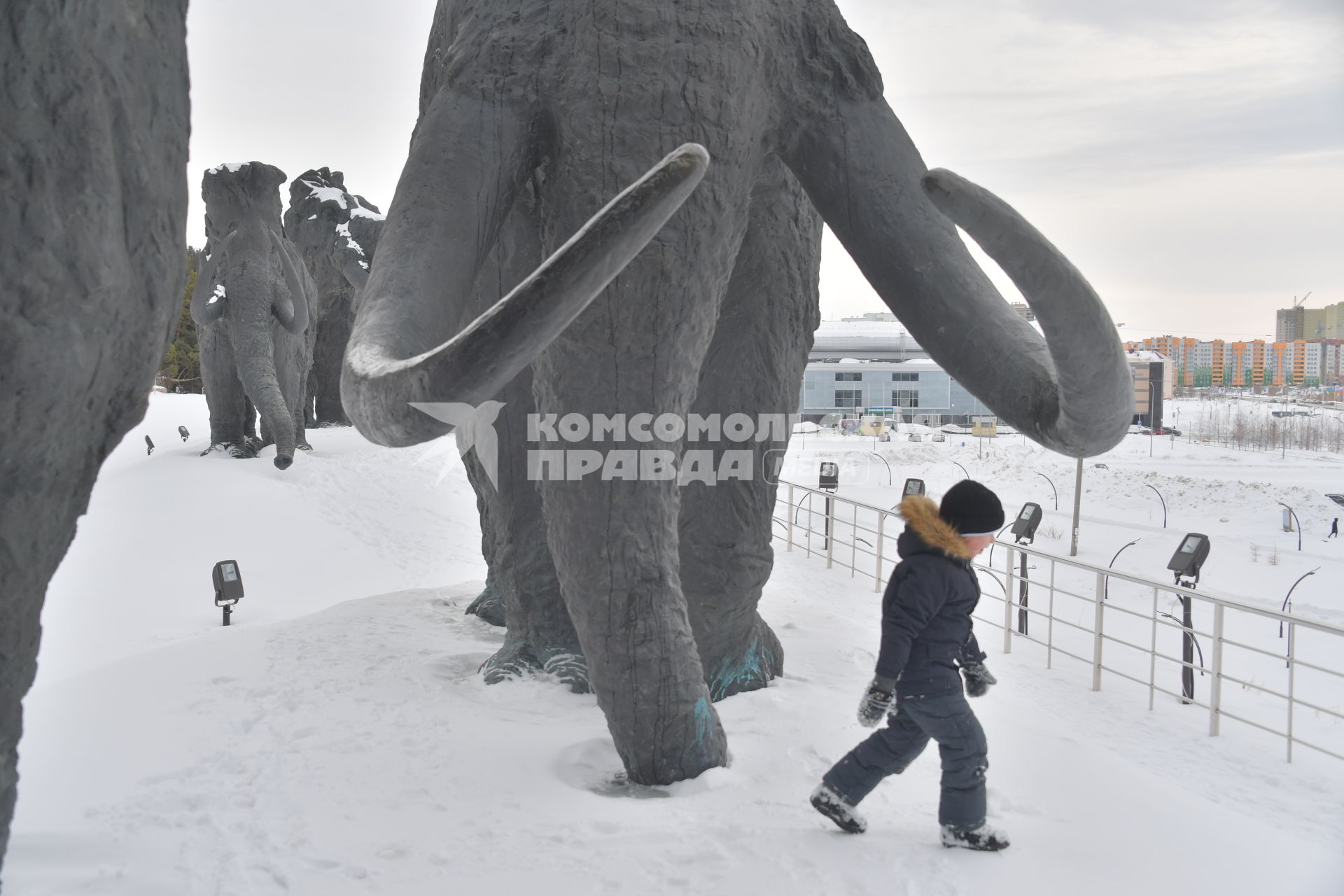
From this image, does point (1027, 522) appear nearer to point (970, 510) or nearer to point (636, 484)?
point (970, 510)

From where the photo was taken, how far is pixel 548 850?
2430mm

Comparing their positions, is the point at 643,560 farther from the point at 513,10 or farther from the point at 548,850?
the point at 513,10

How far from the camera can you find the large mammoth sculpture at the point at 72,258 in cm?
141

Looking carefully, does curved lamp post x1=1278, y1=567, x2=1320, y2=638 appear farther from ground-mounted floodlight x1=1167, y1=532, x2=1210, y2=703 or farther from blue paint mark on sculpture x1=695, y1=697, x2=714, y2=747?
blue paint mark on sculpture x1=695, y1=697, x2=714, y2=747

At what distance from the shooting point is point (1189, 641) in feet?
16.3

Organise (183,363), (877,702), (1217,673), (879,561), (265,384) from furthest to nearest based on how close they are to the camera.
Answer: (183,363)
(265,384)
(879,561)
(1217,673)
(877,702)

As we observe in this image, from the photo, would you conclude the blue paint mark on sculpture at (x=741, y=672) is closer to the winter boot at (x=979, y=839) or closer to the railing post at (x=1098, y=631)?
the winter boot at (x=979, y=839)

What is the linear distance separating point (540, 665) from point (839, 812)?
5.10ft

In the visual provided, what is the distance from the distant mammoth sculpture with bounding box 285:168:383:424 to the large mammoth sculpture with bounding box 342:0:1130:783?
1155cm

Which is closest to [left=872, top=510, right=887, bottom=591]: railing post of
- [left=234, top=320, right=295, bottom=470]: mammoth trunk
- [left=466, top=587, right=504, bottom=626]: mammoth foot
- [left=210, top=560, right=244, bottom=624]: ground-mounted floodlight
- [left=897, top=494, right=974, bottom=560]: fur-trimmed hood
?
[left=466, top=587, right=504, bottom=626]: mammoth foot

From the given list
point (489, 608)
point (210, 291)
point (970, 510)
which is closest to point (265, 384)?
point (210, 291)

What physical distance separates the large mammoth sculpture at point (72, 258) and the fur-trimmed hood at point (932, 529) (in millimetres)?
1684

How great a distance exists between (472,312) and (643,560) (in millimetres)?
1125

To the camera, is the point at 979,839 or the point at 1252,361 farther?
the point at 1252,361
